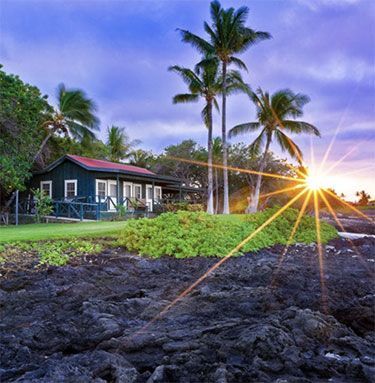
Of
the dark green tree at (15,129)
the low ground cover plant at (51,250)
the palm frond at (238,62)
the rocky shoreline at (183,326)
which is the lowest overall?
the rocky shoreline at (183,326)

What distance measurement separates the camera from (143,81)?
11875 millimetres

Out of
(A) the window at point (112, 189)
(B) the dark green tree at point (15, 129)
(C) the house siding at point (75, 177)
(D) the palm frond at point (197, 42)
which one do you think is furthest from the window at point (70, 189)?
(D) the palm frond at point (197, 42)

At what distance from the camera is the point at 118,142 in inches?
1415

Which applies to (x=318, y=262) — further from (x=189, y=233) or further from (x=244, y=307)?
(x=244, y=307)

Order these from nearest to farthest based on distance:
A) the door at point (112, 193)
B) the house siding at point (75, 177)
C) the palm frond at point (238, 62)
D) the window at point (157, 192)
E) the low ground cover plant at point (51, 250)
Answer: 1. the low ground cover plant at point (51, 250)
2. the house siding at point (75, 177)
3. the door at point (112, 193)
4. the palm frond at point (238, 62)
5. the window at point (157, 192)

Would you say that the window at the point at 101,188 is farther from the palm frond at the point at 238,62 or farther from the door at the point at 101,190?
the palm frond at the point at 238,62

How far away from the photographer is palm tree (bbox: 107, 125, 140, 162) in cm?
3581

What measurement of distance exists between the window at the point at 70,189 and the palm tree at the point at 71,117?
3.95m

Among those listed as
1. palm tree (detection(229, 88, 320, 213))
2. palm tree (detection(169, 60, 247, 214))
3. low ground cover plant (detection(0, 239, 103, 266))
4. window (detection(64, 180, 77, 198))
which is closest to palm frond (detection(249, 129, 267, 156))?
palm tree (detection(229, 88, 320, 213))

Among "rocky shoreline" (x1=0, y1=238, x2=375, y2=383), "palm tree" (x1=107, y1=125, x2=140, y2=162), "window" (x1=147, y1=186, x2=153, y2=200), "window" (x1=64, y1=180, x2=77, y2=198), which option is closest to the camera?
"rocky shoreline" (x1=0, y1=238, x2=375, y2=383)

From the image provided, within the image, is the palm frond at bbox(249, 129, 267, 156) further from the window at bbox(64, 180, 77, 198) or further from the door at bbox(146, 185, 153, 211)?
the window at bbox(64, 180, 77, 198)

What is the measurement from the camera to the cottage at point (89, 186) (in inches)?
739

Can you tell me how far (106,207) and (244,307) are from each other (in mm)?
15182

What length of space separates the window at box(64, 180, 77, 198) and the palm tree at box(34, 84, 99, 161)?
395 centimetres
